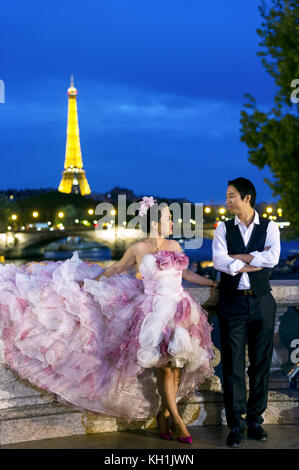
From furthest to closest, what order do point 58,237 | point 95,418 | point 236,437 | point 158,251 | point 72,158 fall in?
point 72,158 < point 58,237 < point 95,418 < point 158,251 < point 236,437

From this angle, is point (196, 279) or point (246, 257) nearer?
point (246, 257)

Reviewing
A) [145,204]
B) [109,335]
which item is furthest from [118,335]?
[145,204]

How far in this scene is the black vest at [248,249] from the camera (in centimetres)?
485

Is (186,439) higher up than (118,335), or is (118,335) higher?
(118,335)

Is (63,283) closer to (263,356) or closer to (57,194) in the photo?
(263,356)

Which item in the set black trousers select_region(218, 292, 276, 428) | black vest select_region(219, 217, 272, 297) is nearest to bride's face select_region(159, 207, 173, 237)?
black vest select_region(219, 217, 272, 297)

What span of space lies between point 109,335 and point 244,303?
1036mm

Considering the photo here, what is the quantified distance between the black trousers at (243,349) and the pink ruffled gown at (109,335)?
0.16 meters

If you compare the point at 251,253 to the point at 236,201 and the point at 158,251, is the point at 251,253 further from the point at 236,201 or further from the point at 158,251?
the point at 158,251

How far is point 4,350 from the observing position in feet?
16.4

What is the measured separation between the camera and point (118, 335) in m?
4.79

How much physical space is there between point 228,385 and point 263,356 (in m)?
0.35

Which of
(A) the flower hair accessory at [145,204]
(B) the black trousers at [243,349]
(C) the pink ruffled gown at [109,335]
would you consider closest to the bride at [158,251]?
(A) the flower hair accessory at [145,204]

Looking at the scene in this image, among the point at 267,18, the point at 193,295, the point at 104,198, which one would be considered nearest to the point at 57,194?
the point at 104,198
